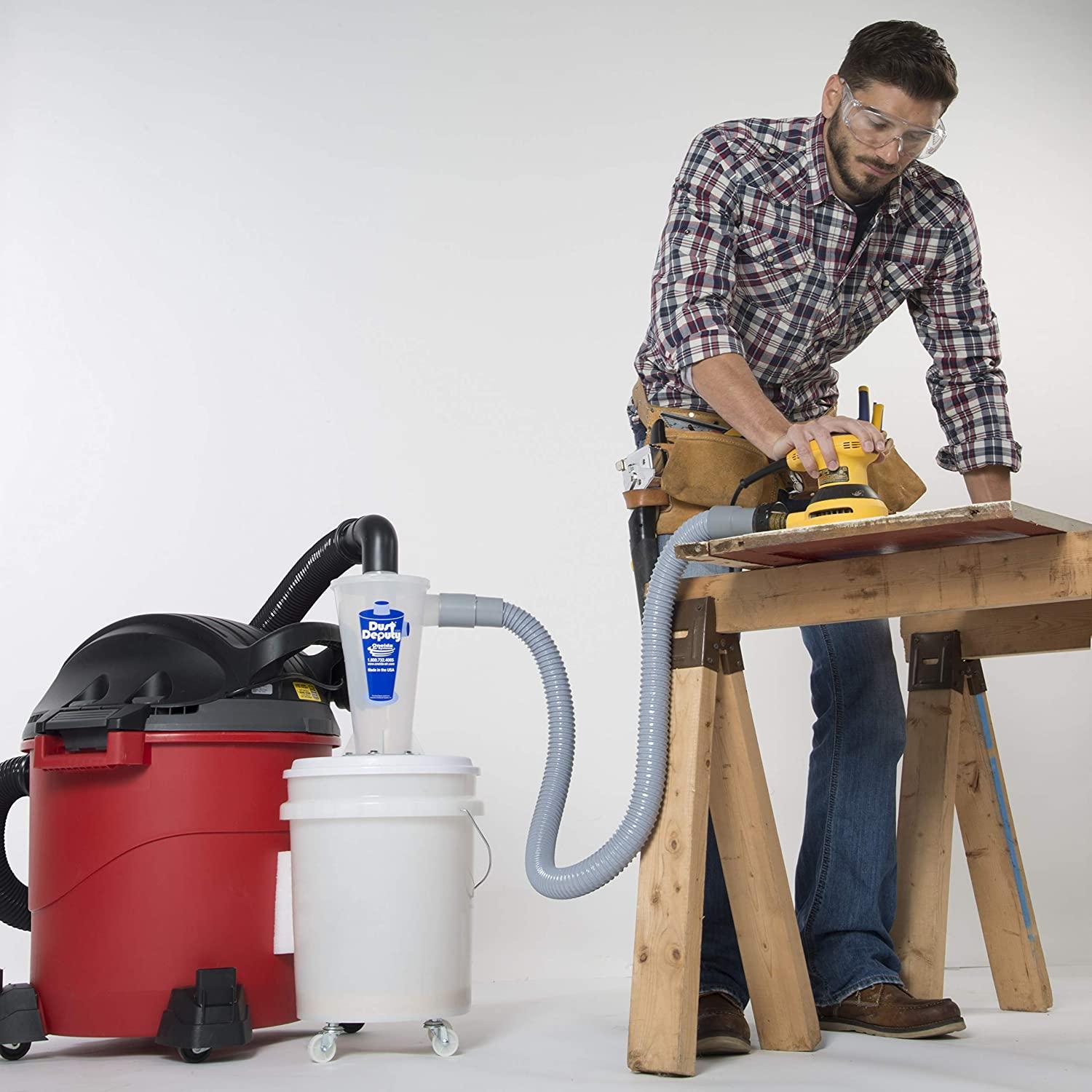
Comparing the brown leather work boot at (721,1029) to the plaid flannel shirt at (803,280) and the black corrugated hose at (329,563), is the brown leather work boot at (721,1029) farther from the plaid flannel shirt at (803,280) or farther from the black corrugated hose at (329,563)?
the plaid flannel shirt at (803,280)

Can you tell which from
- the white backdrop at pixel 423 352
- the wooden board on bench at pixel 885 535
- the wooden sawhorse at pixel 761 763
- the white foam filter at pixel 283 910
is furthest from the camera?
the white backdrop at pixel 423 352

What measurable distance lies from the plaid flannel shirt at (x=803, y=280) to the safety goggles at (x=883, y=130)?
6 cm

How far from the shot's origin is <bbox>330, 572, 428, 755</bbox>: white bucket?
1734 mm

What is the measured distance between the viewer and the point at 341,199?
2824mm

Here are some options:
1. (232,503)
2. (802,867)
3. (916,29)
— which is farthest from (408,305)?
(802,867)

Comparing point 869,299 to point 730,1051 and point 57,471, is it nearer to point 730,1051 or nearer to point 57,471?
point 730,1051

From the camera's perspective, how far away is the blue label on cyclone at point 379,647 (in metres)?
1.73

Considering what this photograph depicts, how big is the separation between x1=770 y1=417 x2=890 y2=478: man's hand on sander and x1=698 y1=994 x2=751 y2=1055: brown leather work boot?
709 millimetres

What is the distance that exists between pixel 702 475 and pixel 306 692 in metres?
0.66

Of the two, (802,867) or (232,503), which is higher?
(232,503)

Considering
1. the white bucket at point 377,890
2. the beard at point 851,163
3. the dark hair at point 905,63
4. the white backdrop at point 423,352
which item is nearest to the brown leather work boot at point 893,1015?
the white bucket at point 377,890

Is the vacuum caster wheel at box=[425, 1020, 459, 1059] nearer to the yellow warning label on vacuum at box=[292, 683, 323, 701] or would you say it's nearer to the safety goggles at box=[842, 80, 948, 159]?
the yellow warning label on vacuum at box=[292, 683, 323, 701]

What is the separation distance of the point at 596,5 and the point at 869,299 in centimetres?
152

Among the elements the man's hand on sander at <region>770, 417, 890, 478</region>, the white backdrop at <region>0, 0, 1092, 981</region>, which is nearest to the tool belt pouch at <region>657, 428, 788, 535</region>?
the man's hand on sander at <region>770, 417, 890, 478</region>
